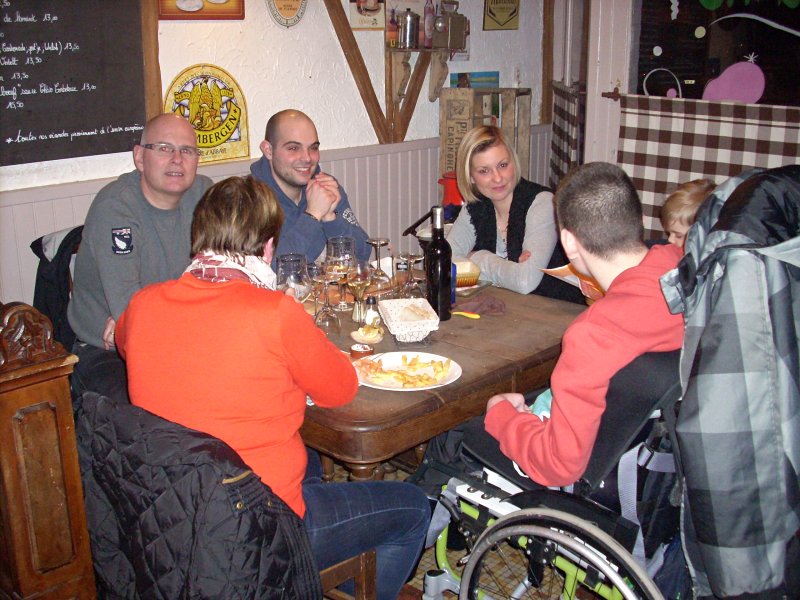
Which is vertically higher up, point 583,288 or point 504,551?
point 583,288

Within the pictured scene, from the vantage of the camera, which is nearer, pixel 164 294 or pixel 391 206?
pixel 164 294

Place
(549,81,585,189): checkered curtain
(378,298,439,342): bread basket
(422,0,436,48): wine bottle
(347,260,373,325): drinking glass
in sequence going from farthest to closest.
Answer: (549,81,585,189): checkered curtain → (422,0,436,48): wine bottle → (347,260,373,325): drinking glass → (378,298,439,342): bread basket

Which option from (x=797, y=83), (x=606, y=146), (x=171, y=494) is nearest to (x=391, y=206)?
(x=606, y=146)

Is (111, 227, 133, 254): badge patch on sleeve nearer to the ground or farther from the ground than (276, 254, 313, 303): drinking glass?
farther from the ground

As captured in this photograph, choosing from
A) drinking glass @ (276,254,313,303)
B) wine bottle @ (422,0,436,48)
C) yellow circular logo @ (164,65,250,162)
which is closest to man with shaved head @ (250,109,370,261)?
drinking glass @ (276,254,313,303)

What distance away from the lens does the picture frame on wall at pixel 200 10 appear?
153 inches

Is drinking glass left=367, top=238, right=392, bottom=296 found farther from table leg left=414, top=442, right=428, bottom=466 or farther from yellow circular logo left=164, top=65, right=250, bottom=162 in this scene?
yellow circular logo left=164, top=65, right=250, bottom=162

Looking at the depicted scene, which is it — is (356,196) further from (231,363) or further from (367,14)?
(231,363)

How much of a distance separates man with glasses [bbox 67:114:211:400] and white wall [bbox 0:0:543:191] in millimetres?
953

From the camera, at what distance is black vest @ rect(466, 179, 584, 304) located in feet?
10.3

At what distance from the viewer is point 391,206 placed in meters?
5.22

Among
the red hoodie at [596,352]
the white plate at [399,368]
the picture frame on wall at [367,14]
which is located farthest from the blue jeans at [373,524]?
the picture frame on wall at [367,14]

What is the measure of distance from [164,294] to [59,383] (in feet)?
1.21

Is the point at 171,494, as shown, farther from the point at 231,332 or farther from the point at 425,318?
the point at 425,318
